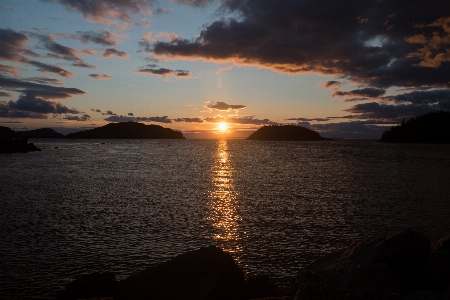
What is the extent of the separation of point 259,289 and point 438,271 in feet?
22.2

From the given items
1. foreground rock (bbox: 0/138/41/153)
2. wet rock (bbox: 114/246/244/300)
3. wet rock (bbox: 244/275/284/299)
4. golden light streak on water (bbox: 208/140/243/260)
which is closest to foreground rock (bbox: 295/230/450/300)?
wet rock (bbox: 244/275/284/299)

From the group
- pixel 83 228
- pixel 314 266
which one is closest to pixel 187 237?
pixel 83 228

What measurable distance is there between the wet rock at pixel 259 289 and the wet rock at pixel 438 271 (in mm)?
5481

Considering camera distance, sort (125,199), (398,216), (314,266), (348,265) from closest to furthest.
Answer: (348,265) → (314,266) → (398,216) → (125,199)

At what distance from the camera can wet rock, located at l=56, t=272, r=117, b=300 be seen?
11.3m

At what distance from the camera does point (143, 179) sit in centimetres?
5175

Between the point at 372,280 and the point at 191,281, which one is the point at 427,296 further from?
the point at 191,281

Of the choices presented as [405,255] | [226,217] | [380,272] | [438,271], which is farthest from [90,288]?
[226,217]

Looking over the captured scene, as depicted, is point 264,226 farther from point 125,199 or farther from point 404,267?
point 125,199

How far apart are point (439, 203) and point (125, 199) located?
103ft

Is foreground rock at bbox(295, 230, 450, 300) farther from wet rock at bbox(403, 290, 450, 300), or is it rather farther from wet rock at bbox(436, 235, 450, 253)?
wet rock at bbox(436, 235, 450, 253)

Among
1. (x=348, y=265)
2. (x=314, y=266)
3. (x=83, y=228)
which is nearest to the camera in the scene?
(x=348, y=265)

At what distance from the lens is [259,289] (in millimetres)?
12422

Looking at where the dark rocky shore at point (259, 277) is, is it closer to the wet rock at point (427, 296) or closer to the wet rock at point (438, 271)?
the wet rock at point (438, 271)
